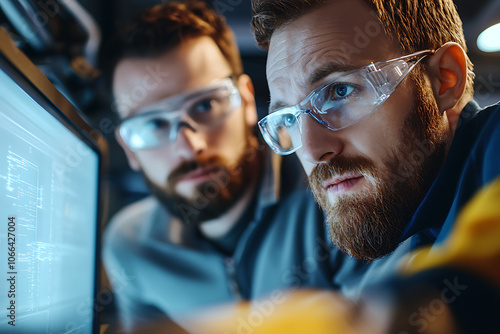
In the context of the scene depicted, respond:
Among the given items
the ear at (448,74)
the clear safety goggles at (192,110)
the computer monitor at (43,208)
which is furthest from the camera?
the clear safety goggles at (192,110)

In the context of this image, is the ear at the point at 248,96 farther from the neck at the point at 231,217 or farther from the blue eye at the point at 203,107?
the neck at the point at 231,217

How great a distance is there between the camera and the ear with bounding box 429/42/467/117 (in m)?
0.73

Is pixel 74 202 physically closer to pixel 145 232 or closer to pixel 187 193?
pixel 187 193

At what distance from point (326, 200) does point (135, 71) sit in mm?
786

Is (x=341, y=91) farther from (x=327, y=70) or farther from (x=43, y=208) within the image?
(x=43, y=208)

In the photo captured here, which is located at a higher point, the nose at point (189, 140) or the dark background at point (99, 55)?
the dark background at point (99, 55)

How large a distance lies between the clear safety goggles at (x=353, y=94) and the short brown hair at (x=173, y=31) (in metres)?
0.52

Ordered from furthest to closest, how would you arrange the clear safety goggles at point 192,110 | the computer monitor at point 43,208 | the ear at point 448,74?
the clear safety goggles at point 192,110 < the ear at point 448,74 < the computer monitor at point 43,208

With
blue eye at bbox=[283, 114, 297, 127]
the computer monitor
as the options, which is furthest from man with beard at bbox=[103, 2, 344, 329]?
blue eye at bbox=[283, 114, 297, 127]

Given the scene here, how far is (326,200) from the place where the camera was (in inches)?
32.2

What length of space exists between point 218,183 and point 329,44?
0.62 meters

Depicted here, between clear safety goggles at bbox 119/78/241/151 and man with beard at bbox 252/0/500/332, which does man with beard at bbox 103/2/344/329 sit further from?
man with beard at bbox 252/0/500/332

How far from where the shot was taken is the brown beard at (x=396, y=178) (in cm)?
74

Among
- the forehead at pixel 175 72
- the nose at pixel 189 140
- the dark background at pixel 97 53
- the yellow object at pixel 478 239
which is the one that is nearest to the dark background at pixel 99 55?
the dark background at pixel 97 53
